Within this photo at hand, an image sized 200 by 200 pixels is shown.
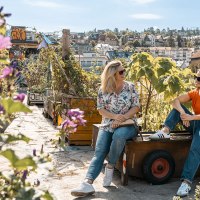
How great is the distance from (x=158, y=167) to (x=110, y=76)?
1.16 m

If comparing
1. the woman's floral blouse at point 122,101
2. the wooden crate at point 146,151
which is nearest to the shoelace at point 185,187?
the wooden crate at point 146,151

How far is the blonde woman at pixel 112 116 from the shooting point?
15.6ft

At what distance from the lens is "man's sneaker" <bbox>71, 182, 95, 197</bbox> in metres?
4.43

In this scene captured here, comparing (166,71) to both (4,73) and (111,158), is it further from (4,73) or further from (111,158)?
(4,73)

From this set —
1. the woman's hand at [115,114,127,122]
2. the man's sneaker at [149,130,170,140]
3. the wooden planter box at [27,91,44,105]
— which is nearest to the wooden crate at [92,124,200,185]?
the man's sneaker at [149,130,170,140]

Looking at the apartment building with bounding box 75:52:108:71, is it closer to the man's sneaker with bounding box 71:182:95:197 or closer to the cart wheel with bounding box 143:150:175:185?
the cart wheel with bounding box 143:150:175:185

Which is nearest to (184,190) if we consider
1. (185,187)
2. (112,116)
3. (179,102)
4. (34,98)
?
(185,187)

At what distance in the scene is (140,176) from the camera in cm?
501

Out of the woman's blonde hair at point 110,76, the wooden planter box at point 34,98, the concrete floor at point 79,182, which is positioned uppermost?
the woman's blonde hair at point 110,76

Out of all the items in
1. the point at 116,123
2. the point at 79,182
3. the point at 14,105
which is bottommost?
the point at 79,182

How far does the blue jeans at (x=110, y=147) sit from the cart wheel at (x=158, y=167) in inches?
13.0

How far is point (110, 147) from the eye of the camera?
4.80 meters

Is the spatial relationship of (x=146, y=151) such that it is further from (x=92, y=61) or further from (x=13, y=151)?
(x=13, y=151)

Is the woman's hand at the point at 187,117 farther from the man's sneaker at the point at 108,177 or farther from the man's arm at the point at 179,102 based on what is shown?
the man's sneaker at the point at 108,177
